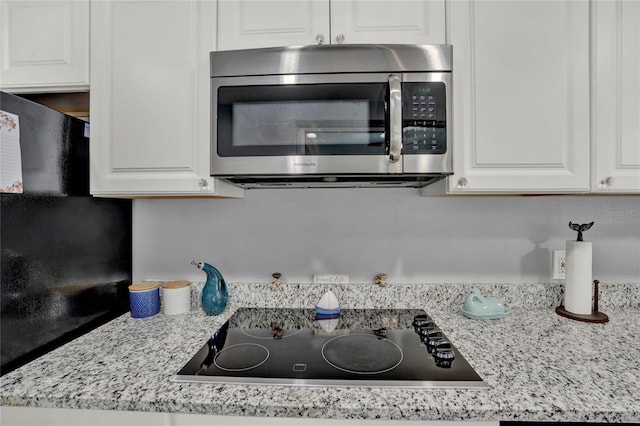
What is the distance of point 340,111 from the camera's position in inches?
39.9

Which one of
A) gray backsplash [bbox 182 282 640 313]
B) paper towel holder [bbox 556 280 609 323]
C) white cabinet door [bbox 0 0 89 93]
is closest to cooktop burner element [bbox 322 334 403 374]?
gray backsplash [bbox 182 282 640 313]

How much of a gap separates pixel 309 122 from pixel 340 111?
106 mm

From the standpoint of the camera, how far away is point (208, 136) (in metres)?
1.08

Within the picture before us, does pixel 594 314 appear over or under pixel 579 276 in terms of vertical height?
under

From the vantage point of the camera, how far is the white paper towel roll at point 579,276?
47.1 inches

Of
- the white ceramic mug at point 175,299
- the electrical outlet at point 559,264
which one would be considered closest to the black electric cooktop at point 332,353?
the white ceramic mug at point 175,299

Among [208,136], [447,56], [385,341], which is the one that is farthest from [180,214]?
[447,56]

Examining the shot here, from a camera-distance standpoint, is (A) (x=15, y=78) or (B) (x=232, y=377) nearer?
(B) (x=232, y=377)

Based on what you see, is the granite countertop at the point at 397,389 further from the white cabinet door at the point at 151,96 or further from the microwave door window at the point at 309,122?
the microwave door window at the point at 309,122

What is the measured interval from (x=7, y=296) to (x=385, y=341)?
113cm

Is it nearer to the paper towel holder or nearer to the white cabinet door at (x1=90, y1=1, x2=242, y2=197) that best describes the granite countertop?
the paper towel holder

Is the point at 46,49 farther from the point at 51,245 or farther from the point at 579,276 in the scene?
the point at 579,276

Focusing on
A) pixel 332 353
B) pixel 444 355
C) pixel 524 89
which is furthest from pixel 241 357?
pixel 524 89

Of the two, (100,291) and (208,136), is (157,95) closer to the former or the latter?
(208,136)
